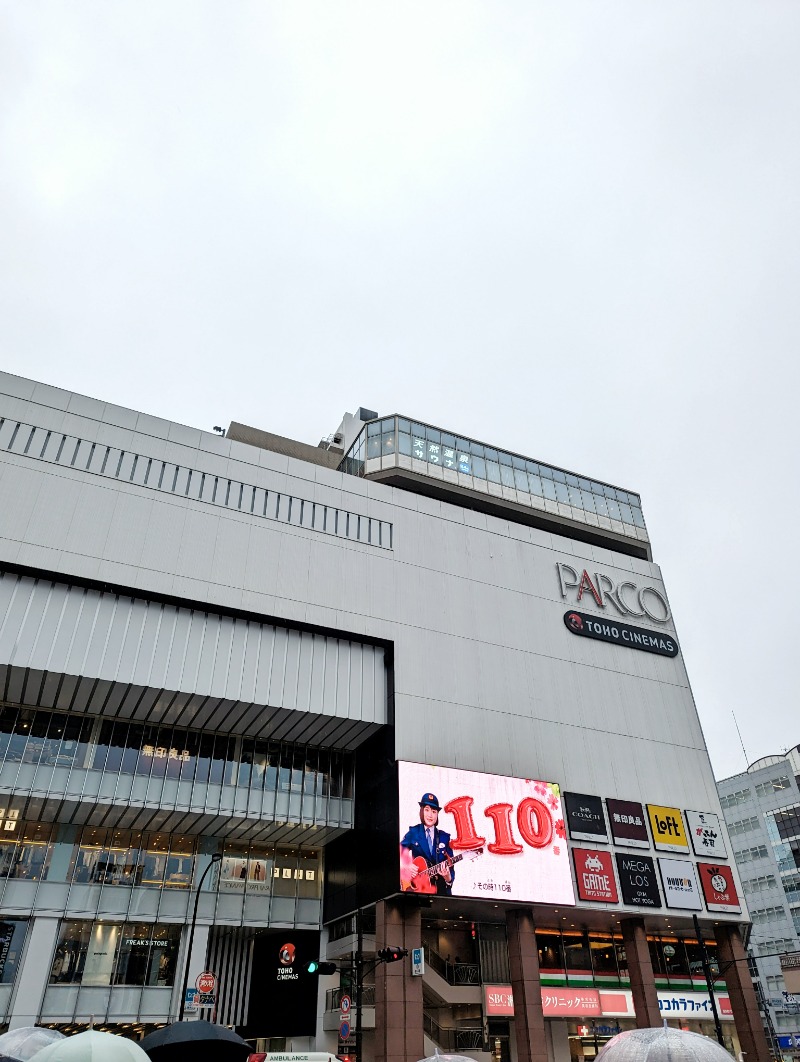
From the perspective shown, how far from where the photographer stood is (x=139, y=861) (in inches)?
1430

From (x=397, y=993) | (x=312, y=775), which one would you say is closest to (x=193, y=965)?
(x=397, y=993)

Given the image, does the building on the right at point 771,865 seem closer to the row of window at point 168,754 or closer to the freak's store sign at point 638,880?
the freak's store sign at point 638,880

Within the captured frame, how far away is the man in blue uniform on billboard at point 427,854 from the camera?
3278cm

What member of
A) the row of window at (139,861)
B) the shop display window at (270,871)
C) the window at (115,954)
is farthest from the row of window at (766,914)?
the window at (115,954)

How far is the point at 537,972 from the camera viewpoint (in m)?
34.7

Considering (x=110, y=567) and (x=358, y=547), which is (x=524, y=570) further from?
(x=110, y=567)

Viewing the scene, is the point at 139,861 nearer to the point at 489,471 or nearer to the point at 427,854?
the point at 427,854

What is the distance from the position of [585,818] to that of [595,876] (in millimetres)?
2764

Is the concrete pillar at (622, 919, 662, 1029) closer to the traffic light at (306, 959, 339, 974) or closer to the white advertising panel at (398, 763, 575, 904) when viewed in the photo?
the white advertising panel at (398, 763, 575, 904)

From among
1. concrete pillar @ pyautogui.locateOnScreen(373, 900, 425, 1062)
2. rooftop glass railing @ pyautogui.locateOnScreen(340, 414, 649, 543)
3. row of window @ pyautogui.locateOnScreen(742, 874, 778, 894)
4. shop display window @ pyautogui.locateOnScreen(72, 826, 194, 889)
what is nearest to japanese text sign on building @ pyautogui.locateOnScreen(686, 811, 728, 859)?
concrete pillar @ pyautogui.locateOnScreen(373, 900, 425, 1062)

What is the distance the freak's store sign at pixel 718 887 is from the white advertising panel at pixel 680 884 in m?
0.59

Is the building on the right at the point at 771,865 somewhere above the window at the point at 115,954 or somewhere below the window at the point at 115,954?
above

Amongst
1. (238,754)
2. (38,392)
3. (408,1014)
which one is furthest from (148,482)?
(408,1014)

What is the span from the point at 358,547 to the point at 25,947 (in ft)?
78.5
